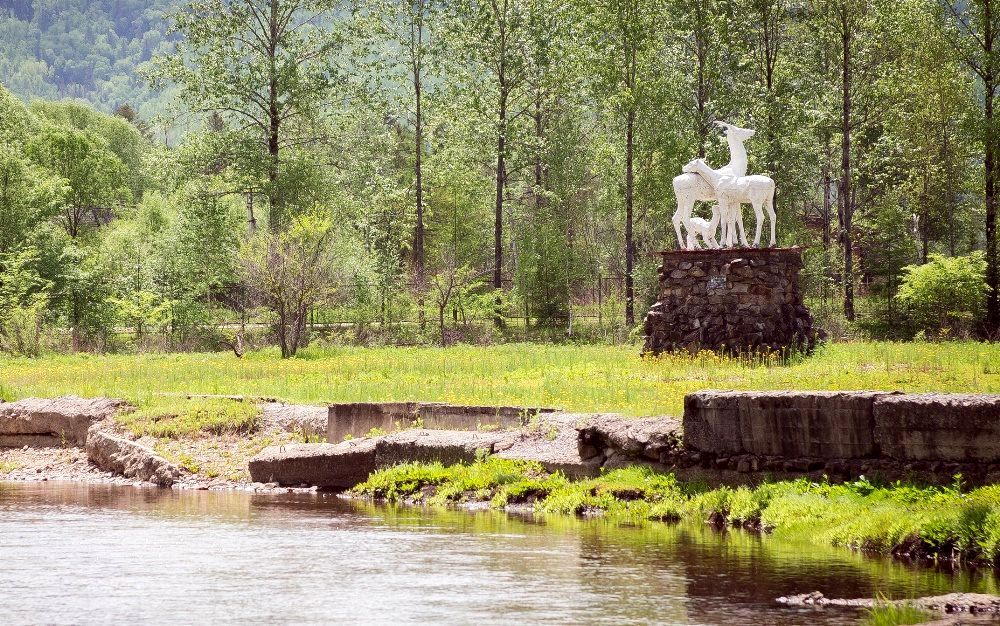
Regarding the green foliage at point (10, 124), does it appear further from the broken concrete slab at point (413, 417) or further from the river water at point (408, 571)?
the river water at point (408, 571)

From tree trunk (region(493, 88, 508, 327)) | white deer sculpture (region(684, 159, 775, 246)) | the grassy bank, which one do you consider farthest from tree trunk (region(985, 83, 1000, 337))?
the grassy bank

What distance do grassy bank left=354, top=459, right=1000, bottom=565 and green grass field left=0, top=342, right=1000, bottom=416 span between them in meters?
2.36

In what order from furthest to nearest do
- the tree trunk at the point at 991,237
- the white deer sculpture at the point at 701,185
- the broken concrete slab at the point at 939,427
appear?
the tree trunk at the point at 991,237 → the white deer sculpture at the point at 701,185 → the broken concrete slab at the point at 939,427

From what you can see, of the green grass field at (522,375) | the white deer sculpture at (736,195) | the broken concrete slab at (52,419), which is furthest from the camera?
the white deer sculpture at (736,195)

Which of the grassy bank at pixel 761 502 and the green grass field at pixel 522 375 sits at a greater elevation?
the green grass field at pixel 522 375

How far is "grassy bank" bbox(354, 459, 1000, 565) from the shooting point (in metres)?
14.6

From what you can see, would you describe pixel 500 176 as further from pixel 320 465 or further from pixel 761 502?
pixel 761 502

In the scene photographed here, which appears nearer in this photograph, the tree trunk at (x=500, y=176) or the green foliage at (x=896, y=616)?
the green foliage at (x=896, y=616)

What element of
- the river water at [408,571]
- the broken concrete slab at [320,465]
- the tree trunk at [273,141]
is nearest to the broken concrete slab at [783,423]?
the river water at [408,571]

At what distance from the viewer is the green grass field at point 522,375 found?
24.3 metres

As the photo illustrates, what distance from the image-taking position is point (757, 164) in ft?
165

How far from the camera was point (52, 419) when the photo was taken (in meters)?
27.9

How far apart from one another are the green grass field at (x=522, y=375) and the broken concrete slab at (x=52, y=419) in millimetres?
856

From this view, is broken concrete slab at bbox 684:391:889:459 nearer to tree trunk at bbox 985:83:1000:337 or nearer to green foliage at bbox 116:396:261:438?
green foliage at bbox 116:396:261:438
